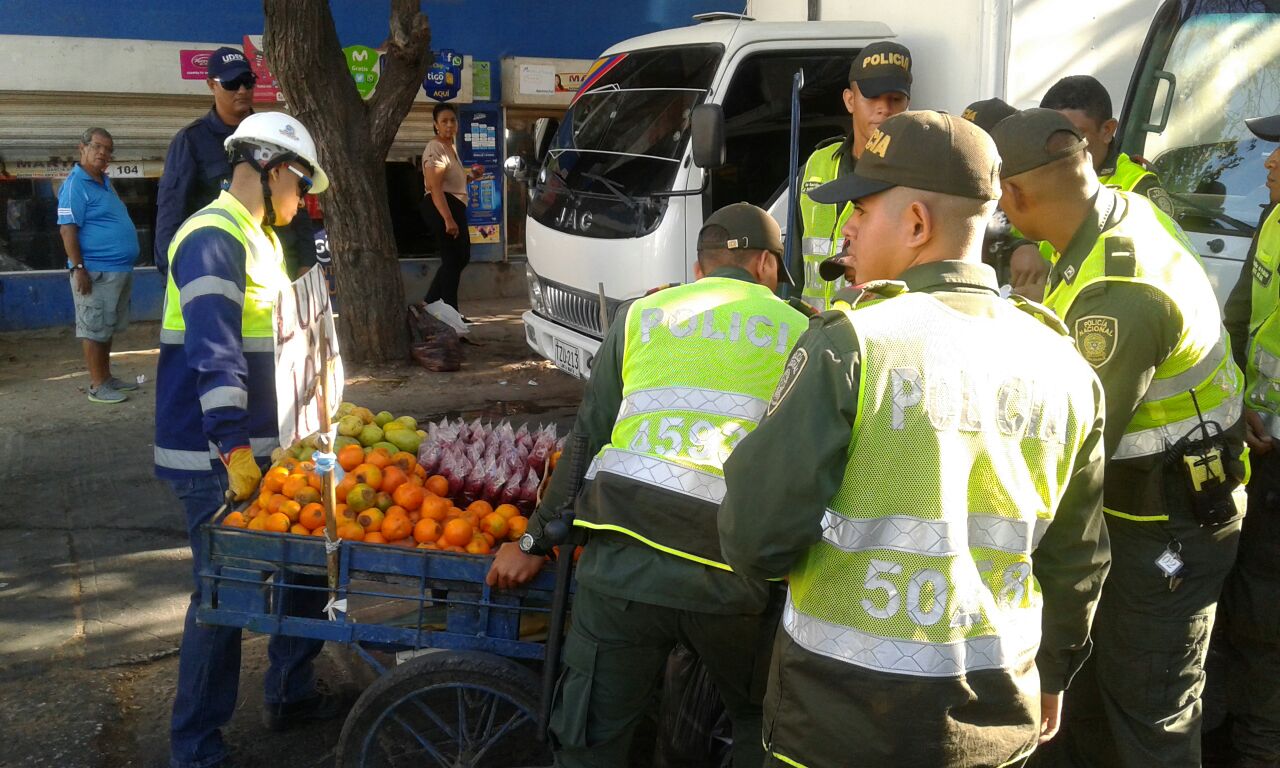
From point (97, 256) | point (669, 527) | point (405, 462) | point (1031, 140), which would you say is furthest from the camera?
point (97, 256)

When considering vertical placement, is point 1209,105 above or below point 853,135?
above

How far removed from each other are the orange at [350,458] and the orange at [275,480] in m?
0.36

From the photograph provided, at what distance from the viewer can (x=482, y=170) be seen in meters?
13.1

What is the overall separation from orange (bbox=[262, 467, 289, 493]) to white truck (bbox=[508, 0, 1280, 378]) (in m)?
1.52

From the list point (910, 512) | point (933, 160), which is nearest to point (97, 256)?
point (933, 160)

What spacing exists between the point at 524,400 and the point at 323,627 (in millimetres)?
5604

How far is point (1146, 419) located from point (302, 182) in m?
2.78

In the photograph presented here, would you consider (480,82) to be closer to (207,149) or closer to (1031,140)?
(207,149)

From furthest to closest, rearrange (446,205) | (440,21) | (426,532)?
(440,21), (446,205), (426,532)

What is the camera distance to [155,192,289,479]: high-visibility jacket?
3.46m

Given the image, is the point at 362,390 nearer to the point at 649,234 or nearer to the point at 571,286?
the point at 571,286

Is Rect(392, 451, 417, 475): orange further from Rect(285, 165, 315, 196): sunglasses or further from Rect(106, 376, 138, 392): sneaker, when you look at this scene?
Rect(106, 376, 138, 392): sneaker

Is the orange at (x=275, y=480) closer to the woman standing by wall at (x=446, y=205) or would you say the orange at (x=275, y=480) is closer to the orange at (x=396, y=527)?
the orange at (x=396, y=527)

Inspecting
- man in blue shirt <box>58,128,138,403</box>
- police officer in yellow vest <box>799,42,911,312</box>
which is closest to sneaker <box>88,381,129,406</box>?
man in blue shirt <box>58,128,138,403</box>
